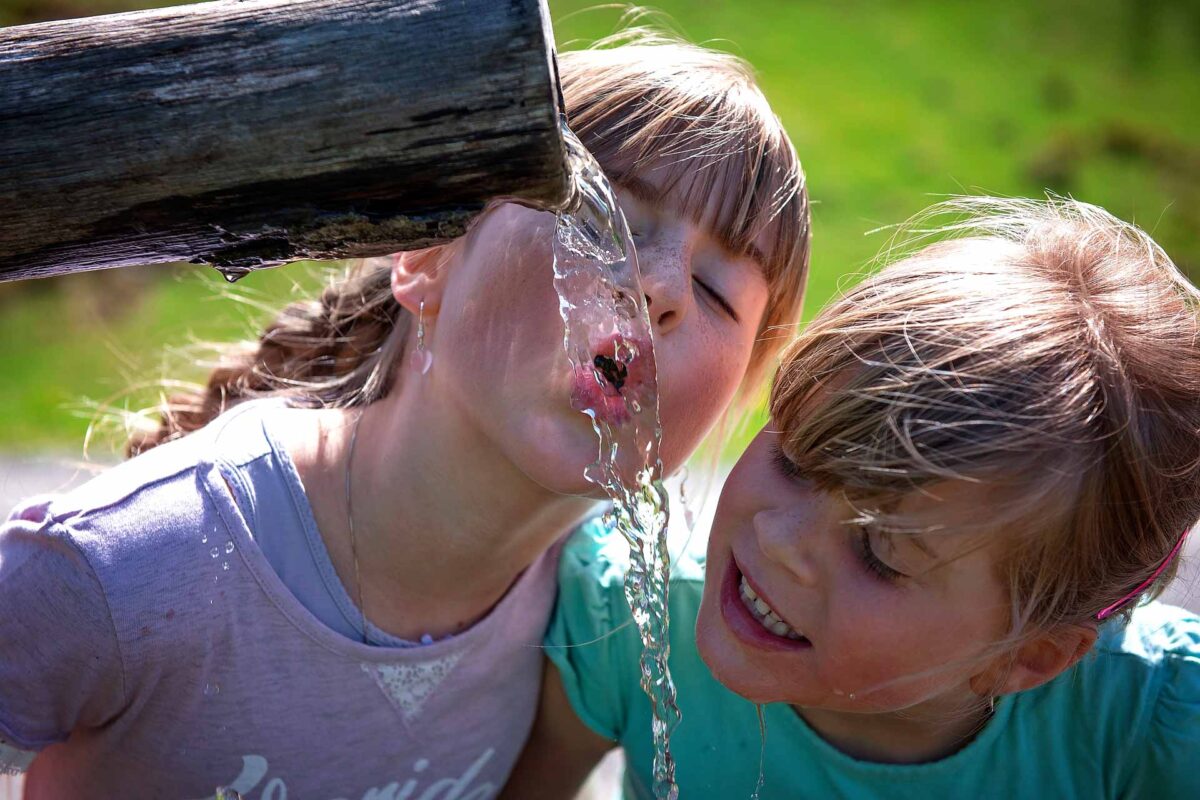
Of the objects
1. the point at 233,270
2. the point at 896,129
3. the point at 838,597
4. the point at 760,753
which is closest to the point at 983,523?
the point at 838,597

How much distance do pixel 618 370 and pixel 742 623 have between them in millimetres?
474

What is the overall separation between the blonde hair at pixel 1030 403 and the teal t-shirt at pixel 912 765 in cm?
31

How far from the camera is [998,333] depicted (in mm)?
1766

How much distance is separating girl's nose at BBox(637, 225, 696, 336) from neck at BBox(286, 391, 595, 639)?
16.1 inches

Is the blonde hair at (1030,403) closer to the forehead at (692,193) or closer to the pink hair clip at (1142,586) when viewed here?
the pink hair clip at (1142,586)

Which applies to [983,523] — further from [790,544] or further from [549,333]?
[549,333]

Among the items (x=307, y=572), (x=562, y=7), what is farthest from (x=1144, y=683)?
(x=562, y=7)

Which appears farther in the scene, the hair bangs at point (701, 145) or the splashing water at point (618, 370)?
the hair bangs at point (701, 145)

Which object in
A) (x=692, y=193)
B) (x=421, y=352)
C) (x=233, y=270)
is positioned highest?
(x=233, y=270)

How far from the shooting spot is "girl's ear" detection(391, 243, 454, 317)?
215 centimetres

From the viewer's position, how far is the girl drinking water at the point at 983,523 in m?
1.74

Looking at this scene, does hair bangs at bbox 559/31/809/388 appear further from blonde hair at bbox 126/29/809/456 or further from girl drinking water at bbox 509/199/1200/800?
girl drinking water at bbox 509/199/1200/800

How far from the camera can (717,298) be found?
6.75ft

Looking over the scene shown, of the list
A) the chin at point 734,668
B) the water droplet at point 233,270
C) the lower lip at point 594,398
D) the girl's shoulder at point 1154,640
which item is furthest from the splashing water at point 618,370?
the girl's shoulder at point 1154,640
